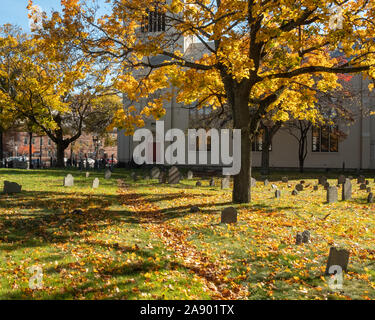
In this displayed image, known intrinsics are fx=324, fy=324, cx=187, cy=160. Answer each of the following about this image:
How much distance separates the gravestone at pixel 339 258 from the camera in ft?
17.7

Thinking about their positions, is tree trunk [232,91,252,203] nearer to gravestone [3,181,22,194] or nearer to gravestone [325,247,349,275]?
gravestone [325,247,349,275]

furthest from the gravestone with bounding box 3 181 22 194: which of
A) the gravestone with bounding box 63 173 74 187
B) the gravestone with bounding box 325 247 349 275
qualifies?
the gravestone with bounding box 325 247 349 275

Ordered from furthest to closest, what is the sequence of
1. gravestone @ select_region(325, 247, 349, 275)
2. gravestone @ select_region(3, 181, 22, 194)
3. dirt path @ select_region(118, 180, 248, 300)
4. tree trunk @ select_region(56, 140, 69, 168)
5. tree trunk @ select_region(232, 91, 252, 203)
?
tree trunk @ select_region(56, 140, 69, 168)
gravestone @ select_region(3, 181, 22, 194)
tree trunk @ select_region(232, 91, 252, 203)
gravestone @ select_region(325, 247, 349, 275)
dirt path @ select_region(118, 180, 248, 300)

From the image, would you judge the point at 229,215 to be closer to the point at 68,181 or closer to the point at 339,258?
the point at 339,258

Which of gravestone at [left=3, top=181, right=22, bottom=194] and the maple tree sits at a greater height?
the maple tree

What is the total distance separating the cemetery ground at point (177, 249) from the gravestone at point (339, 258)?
0.54ft

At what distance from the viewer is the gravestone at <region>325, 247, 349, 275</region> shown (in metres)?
5.40

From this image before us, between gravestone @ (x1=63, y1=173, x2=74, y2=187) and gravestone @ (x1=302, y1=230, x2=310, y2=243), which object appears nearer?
gravestone @ (x1=302, y1=230, x2=310, y2=243)

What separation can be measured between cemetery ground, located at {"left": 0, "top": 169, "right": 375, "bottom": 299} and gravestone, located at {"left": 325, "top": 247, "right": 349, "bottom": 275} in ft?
0.54

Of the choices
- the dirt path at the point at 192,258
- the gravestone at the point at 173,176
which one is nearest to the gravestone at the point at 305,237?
the dirt path at the point at 192,258

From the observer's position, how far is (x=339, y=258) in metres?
5.42

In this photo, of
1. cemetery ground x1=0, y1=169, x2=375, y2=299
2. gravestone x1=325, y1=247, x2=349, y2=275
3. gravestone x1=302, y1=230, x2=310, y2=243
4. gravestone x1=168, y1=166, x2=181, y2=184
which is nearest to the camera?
cemetery ground x1=0, y1=169, x2=375, y2=299

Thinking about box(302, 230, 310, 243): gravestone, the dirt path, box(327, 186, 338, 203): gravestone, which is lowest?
the dirt path
